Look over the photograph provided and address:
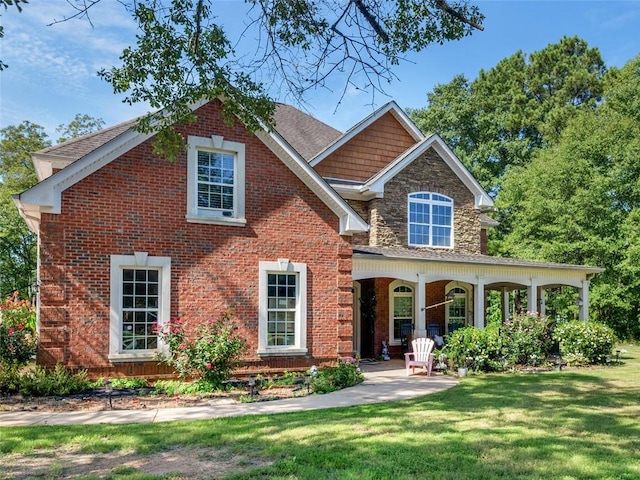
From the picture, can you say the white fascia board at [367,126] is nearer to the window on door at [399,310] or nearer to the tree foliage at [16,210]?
the window on door at [399,310]

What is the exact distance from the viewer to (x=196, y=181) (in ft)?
38.9

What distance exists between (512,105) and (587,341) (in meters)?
28.7

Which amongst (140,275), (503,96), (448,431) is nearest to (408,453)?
(448,431)

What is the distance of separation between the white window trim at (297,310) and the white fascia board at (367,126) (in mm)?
6010

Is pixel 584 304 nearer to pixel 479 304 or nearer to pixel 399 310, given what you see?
pixel 479 304

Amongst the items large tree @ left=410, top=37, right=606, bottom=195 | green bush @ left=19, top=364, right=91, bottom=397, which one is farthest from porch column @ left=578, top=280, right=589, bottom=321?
large tree @ left=410, top=37, right=606, bottom=195

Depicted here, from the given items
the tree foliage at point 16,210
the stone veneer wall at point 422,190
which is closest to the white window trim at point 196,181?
the stone veneer wall at point 422,190

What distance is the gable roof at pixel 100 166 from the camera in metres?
10.4

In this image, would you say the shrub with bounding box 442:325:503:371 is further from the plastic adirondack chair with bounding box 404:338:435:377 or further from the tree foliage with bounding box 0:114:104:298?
the tree foliage with bounding box 0:114:104:298

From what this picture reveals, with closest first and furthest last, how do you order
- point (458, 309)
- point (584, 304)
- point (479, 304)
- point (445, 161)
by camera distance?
point (479, 304), point (584, 304), point (445, 161), point (458, 309)

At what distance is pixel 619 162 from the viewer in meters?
28.0

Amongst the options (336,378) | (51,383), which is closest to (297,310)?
(336,378)

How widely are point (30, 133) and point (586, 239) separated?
1298 inches

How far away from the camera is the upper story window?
18953mm
